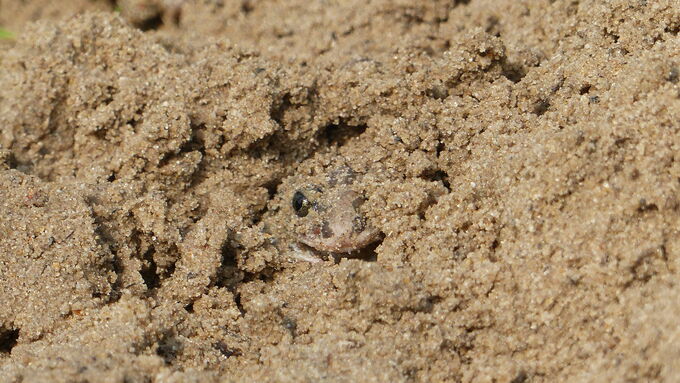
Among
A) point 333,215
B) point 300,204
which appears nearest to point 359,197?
point 333,215

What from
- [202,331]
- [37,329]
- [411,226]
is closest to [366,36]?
[411,226]

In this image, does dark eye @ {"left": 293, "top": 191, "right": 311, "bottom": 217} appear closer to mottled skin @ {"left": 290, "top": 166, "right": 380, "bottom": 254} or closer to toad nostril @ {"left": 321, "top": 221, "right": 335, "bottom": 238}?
mottled skin @ {"left": 290, "top": 166, "right": 380, "bottom": 254}

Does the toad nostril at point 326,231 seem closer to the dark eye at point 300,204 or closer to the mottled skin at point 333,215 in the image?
the mottled skin at point 333,215

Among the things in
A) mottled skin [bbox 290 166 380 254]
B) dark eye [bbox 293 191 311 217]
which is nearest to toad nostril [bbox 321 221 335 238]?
mottled skin [bbox 290 166 380 254]

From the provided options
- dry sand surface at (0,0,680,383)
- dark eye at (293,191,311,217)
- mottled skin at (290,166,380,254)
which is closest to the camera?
dry sand surface at (0,0,680,383)

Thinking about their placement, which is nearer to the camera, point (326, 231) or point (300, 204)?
point (326, 231)

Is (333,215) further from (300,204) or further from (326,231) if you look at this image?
(300,204)

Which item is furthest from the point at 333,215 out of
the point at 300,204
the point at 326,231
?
the point at 300,204
